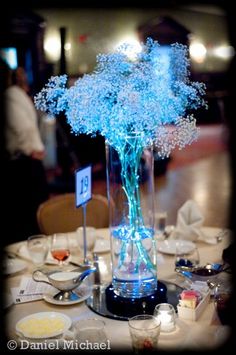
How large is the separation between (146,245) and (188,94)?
20.6 inches

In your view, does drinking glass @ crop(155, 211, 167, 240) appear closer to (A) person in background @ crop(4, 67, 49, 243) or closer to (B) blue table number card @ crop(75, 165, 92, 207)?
(B) blue table number card @ crop(75, 165, 92, 207)

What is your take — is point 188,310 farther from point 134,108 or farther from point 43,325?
point 134,108

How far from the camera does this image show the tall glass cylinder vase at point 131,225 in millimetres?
1652

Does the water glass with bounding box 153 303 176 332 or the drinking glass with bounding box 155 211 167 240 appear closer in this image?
the water glass with bounding box 153 303 176 332

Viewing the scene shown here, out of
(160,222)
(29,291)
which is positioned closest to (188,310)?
(29,291)

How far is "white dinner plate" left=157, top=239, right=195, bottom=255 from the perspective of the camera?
6.92 feet

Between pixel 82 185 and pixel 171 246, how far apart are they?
0.54 m

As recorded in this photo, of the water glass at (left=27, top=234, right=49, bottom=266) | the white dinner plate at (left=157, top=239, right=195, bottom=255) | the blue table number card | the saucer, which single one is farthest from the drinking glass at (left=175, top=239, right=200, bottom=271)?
the water glass at (left=27, top=234, right=49, bottom=266)

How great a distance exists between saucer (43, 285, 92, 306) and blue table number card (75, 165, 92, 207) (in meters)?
0.31

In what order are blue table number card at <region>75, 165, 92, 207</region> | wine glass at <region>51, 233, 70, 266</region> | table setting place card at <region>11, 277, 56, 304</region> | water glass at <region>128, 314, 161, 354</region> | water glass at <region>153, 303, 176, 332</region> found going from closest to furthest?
water glass at <region>128, 314, 161, 354</region> < water glass at <region>153, 303, 176, 332</region> < table setting place card at <region>11, 277, 56, 304</region> < blue table number card at <region>75, 165, 92, 207</region> < wine glass at <region>51, 233, 70, 266</region>

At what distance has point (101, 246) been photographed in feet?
7.31

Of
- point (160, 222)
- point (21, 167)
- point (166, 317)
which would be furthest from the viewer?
point (21, 167)

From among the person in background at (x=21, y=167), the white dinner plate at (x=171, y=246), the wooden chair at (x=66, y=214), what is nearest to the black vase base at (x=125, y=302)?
the white dinner plate at (x=171, y=246)

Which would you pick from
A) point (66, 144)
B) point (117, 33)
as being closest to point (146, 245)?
point (66, 144)
